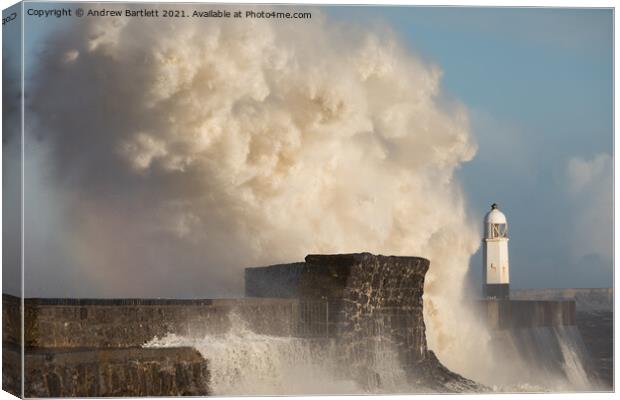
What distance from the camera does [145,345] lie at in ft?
62.4

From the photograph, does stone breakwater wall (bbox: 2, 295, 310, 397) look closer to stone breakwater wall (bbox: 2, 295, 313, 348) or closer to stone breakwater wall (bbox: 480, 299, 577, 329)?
stone breakwater wall (bbox: 2, 295, 313, 348)

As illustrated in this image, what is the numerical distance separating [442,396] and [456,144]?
12.8 feet

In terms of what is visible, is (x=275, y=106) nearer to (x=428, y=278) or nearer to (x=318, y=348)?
(x=318, y=348)

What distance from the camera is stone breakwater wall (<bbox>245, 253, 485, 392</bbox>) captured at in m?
20.7

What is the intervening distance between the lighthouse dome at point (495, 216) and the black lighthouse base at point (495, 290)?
3.13m

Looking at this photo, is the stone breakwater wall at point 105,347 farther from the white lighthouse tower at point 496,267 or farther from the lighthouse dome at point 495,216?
the white lighthouse tower at point 496,267

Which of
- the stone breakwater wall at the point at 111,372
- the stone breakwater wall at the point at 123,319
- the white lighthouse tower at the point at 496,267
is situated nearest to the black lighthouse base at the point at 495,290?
the white lighthouse tower at the point at 496,267

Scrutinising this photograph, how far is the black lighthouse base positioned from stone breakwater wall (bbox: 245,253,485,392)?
5.61 meters

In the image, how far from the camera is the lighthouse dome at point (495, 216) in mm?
22827

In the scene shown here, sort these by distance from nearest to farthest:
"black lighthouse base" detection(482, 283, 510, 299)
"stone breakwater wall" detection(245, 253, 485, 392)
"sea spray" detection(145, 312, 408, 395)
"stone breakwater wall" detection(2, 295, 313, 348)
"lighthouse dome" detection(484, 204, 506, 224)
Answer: "stone breakwater wall" detection(2, 295, 313, 348) < "sea spray" detection(145, 312, 408, 395) < "stone breakwater wall" detection(245, 253, 485, 392) < "lighthouse dome" detection(484, 204, 506, 224) < "black lighthouse base" detection(482, 283, 510, 299)

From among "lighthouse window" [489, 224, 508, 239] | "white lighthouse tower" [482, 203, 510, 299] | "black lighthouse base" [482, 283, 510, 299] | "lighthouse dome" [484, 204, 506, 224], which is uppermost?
"lighthouse dome" [484, 204, 506, 224]

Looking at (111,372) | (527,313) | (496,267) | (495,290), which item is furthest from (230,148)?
(496,267)

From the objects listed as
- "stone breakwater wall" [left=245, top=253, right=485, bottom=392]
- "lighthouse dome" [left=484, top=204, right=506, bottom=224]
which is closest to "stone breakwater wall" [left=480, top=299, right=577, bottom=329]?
"lighthouse dome" [left=484, top=204, right=506, bottom=224]

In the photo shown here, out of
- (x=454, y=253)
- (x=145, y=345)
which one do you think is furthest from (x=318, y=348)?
(x=454, y=253)
